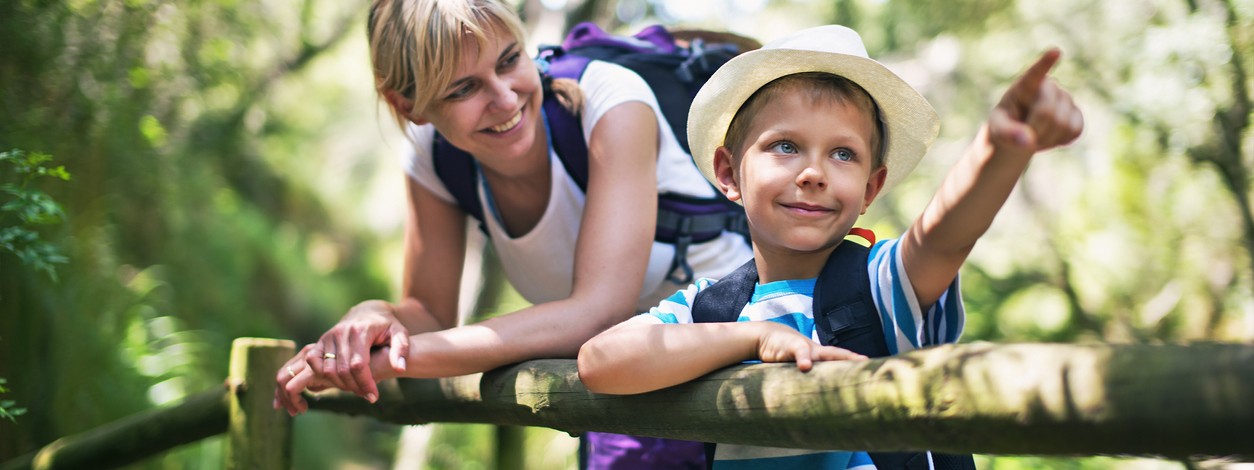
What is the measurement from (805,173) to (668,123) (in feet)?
2.48

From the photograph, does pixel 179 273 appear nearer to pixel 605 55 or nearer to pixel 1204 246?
pixel 605 55

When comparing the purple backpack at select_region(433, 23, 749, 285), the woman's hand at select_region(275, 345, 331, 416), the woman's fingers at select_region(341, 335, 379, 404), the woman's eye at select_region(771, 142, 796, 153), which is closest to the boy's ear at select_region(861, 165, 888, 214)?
the woman's eye at select_region(771, 142, 796, 153)

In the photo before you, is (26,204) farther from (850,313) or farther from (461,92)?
(850,313)

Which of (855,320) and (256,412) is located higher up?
(256,412)

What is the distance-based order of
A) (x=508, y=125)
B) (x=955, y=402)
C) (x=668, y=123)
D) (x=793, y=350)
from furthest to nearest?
(x=668, y=123), (x=508, y=125), (x=793, y=350), (x=955, y=402)

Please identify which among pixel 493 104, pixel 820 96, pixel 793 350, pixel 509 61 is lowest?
pixel 793 350

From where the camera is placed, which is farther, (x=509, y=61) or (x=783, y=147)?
(x=509, y=61)

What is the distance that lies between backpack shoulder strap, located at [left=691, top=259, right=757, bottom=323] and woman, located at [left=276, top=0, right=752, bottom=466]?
0.29 meters

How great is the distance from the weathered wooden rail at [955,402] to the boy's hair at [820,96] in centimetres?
49

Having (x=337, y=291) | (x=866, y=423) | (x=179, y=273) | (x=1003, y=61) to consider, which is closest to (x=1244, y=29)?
(x=1003, y=61)

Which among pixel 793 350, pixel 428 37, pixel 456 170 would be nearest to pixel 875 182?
pixel 793 350

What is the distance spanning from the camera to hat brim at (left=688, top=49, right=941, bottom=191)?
162 cm

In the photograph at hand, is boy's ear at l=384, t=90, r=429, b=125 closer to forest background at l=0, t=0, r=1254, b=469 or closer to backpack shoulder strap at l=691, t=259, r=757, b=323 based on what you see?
→ forest background at l=0, t=0, r=1254, b=469

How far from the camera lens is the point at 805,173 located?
1564 millimetres
